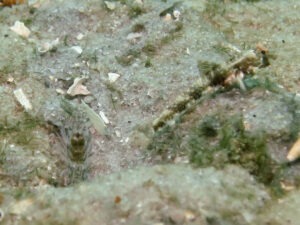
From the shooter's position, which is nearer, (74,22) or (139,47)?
(139,47)

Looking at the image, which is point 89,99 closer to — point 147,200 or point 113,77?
point 113,77

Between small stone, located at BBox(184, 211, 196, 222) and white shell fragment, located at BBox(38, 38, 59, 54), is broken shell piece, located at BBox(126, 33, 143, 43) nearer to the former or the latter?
white shell fragment, located at BBox(38, 38, 59, 54)

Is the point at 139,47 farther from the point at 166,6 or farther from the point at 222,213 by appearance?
the point at 222,213

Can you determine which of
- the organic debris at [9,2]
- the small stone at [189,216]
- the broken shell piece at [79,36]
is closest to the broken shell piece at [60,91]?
the broken shell piece at [79,36]

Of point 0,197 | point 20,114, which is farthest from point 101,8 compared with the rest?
point 0,197

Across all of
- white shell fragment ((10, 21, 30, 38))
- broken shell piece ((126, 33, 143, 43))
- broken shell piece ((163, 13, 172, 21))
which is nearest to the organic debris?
white shell fragment ((10, 21, 30, 38))
